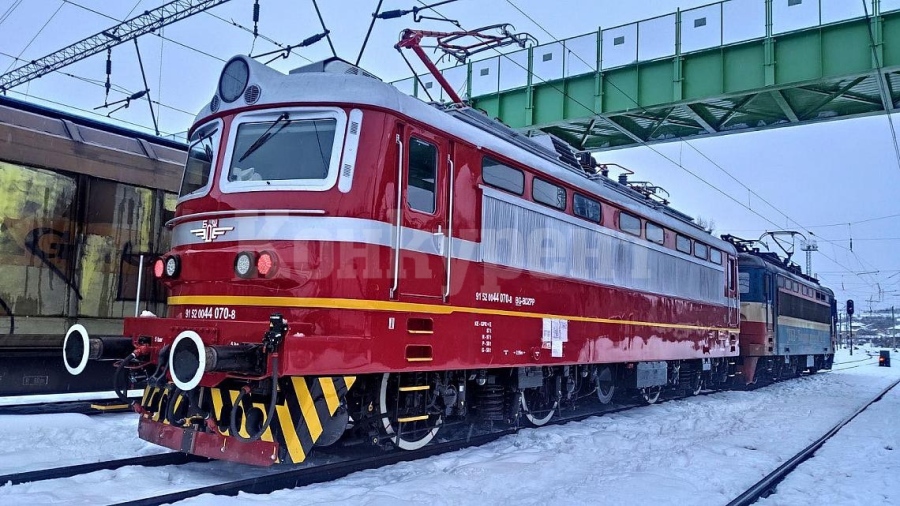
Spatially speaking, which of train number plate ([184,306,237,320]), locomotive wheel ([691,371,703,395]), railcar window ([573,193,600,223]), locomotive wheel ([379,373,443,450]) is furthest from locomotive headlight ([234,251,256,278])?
locomotive wheel ([691,371,703,395])

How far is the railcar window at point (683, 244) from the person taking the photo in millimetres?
13822

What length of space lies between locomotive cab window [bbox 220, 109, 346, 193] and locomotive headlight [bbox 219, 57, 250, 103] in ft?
0.97

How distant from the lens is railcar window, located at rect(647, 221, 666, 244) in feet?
41.1

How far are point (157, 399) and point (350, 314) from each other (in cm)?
230

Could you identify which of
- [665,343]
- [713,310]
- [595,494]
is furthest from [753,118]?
[595,494]

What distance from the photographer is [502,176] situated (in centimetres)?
830

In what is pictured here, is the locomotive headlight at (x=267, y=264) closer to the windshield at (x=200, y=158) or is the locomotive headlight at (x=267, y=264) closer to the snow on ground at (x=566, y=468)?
the windshield at (x=200, y=158)

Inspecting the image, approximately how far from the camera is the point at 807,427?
1144cm

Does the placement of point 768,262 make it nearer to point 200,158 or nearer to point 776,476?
point 776,476

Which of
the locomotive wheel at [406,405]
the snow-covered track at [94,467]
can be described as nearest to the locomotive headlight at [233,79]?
the locomotive wheel at [406,405]

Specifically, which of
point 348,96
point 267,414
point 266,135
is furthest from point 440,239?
point 267,414

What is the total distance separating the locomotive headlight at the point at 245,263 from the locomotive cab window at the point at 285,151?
662 mm

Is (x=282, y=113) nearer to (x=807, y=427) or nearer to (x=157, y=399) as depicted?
(x=157, y=399)

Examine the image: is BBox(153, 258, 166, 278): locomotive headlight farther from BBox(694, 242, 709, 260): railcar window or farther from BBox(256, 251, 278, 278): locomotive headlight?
BBox(694, 242, 709, 260): railcar window
